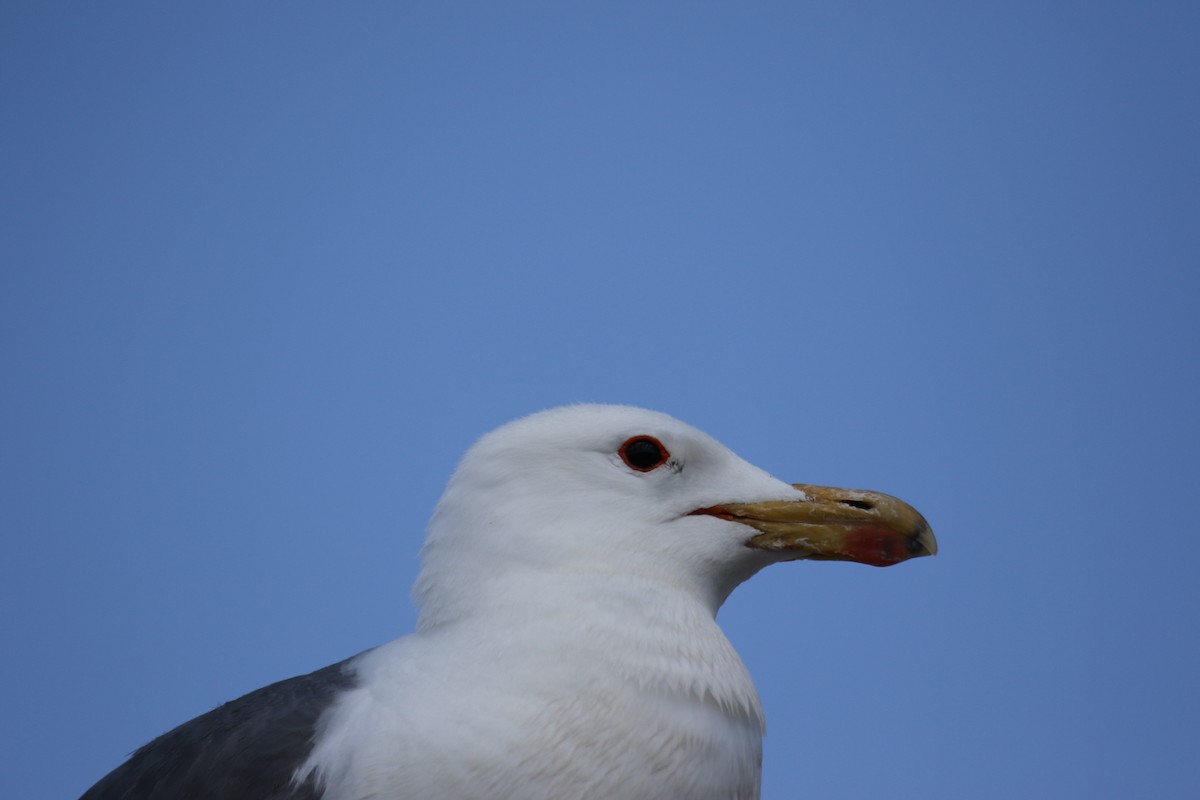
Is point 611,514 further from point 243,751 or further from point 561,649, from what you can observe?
point 243,751

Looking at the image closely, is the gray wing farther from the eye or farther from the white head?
the eye

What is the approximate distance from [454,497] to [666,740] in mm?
768

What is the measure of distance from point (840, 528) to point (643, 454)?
0.48 metres

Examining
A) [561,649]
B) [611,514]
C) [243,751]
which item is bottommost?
[243,751]

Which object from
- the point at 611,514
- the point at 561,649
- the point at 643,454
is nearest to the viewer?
the point at 561,649

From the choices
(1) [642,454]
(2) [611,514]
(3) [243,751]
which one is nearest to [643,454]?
(1) [642,454]

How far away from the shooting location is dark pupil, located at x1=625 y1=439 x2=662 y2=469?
101 inches

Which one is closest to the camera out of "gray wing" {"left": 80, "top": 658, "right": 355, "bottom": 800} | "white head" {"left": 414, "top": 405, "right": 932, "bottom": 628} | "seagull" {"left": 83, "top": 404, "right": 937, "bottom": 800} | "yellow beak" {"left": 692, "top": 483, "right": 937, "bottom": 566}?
"seagull" {"left": 83, "top": 404, "right": 937, "bottom": 800}

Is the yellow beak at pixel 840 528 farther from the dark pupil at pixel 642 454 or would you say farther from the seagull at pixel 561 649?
the dark pupil at pixel 642 454

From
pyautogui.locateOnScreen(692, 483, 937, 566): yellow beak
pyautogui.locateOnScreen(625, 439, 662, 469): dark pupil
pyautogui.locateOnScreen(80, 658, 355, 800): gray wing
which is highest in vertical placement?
pyautogui.locateOnScreen(625, 439, 662, 469): dark pupil

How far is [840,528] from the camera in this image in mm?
2541

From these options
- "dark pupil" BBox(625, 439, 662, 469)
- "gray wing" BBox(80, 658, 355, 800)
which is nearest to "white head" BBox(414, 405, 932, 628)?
"dark pupil" BBox(625, 439, 662, 469)

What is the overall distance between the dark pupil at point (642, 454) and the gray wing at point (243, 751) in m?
0.78

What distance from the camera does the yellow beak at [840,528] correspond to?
254cm
